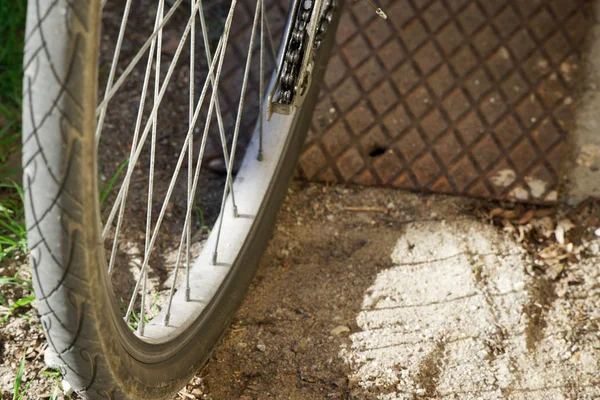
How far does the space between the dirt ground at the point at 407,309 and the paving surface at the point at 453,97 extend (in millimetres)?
88

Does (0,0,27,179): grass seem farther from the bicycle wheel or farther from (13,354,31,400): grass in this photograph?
(13,354,31,400): grass

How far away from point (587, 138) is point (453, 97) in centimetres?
42

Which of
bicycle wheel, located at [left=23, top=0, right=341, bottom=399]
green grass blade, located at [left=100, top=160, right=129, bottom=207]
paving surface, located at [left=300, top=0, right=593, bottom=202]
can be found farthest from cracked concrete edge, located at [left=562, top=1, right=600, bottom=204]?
green grass blade, located at [left=100, top=160, right=129, bottom=207]

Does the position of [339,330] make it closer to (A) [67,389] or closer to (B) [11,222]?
(A) [67,389]

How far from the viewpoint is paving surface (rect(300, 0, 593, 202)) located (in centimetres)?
201

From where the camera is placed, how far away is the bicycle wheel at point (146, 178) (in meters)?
0.88

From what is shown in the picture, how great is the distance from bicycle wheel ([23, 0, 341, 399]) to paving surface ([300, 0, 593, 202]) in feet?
0.65

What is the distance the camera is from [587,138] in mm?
2061

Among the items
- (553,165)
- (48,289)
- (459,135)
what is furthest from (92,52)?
(553,165)

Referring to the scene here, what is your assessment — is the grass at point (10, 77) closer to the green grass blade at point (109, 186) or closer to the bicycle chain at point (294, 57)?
the green grass blade at point (109, 186)

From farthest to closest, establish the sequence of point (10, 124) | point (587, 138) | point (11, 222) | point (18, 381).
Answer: point (587, 138) → point (10, 124) → point (11, 222) → point (18, 381)

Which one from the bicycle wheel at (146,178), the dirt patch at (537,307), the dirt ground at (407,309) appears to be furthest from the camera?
the dirt patch at (537,307)

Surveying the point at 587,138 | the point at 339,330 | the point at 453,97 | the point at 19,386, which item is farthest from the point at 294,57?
the point at 587,138

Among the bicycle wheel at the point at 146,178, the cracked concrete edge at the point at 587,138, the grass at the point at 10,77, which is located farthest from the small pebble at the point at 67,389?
the cracked concrete edge at the point at 587,138
